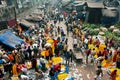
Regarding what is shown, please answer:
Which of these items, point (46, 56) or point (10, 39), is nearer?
point (46, 56)

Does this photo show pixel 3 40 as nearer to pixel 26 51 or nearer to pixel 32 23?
pixel 26 51

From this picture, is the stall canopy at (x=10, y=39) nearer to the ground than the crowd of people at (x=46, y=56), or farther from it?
farther from it

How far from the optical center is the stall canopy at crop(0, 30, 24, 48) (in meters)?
22.3

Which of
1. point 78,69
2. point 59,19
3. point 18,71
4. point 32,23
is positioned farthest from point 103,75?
point 59,19

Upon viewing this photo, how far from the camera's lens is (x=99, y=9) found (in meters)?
35.7

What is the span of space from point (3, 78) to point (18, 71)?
1.21m

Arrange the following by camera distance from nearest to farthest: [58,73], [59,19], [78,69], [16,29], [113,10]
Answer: [58,73]
[78,69]
[16,29]
[113,10]
[59,19]

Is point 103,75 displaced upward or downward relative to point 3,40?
downward

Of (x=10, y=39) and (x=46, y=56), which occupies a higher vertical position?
(x=10, y=39)

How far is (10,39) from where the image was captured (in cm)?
2314

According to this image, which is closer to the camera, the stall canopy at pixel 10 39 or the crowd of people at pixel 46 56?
the crowd of people at pixel 46 56

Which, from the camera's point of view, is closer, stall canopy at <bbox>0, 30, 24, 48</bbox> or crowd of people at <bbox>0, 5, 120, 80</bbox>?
crowd of people at <bbox>0, 5, 120, 80</bbox>

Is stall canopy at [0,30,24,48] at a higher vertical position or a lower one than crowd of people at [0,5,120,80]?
higher

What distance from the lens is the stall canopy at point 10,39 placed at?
22.3 meters
